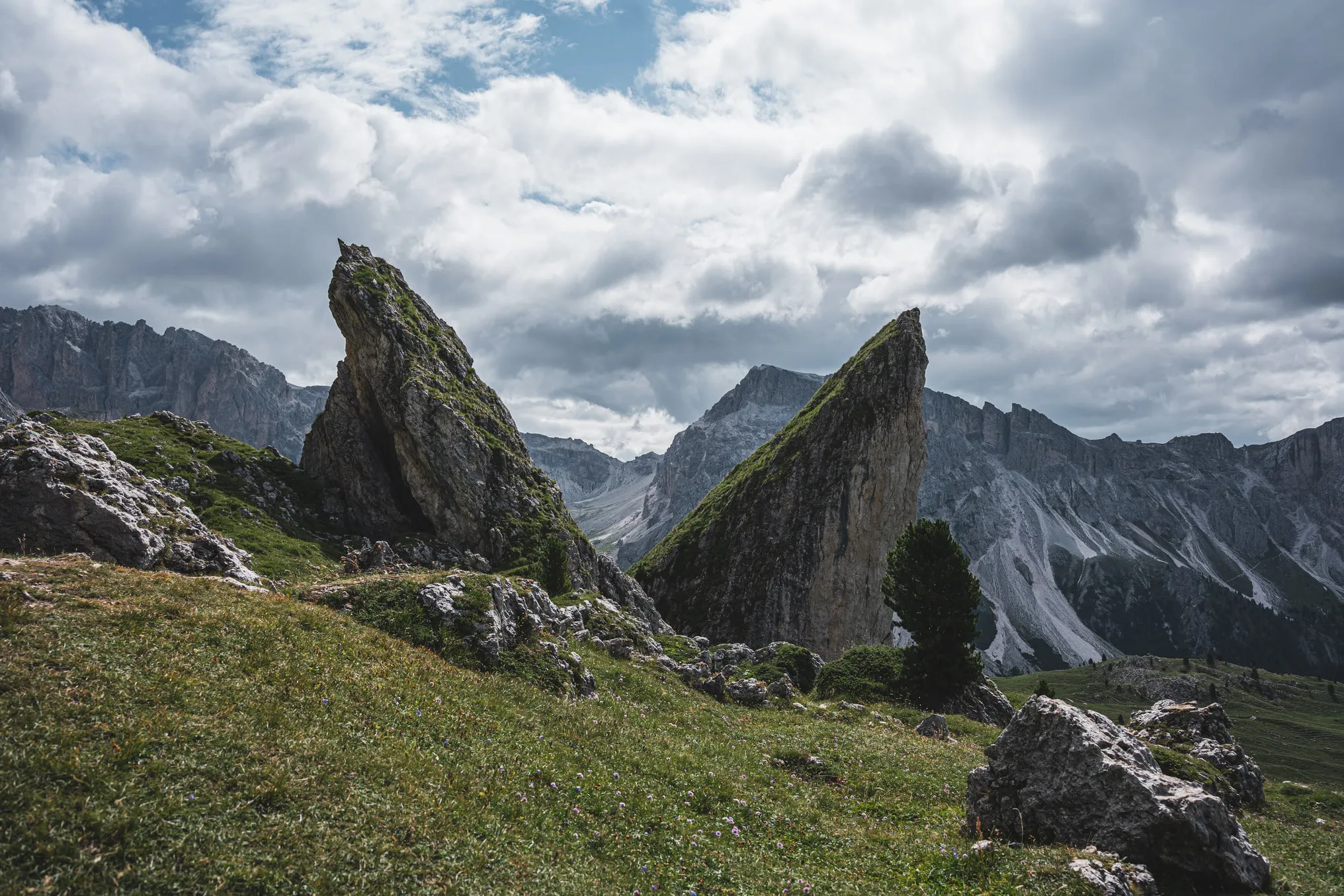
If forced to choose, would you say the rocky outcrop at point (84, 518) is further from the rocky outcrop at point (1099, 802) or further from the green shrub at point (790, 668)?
the green shrub at point (790, 668)

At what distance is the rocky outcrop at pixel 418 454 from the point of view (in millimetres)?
78188

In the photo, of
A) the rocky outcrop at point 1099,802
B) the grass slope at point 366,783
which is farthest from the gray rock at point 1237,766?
the rocky outcrop at point 1099,802

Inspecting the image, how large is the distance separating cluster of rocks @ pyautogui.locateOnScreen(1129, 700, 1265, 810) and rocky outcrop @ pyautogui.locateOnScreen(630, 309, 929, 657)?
59.6 meters

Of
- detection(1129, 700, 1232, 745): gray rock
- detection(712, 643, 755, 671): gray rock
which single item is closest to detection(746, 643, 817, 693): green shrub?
detection(712, 643, 755, 671): gray rock

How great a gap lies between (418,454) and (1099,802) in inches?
2915

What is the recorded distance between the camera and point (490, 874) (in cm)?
1296

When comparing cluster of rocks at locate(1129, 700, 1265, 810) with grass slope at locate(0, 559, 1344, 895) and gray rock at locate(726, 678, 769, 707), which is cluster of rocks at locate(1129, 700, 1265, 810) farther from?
gray rock at locate(726, 678, 769, 707)

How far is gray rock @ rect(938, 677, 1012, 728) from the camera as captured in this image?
49344mm

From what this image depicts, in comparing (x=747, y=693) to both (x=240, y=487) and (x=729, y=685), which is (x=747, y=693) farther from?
(x=240, y=487)

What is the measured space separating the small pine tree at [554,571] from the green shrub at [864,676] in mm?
25199

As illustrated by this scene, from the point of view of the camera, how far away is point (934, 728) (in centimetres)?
3809

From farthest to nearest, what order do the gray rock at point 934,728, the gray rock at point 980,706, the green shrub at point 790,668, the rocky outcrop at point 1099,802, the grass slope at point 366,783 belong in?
the green shrub at point 790,668, the gray rock at point 980,706, the gray rock at point 934,728, the rocky outcrop at point 1099,802, the grass slope at point 366,783

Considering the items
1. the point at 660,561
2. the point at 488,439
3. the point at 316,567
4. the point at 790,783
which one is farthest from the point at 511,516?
the point at 790,783

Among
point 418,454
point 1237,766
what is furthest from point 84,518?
point 1237,766
